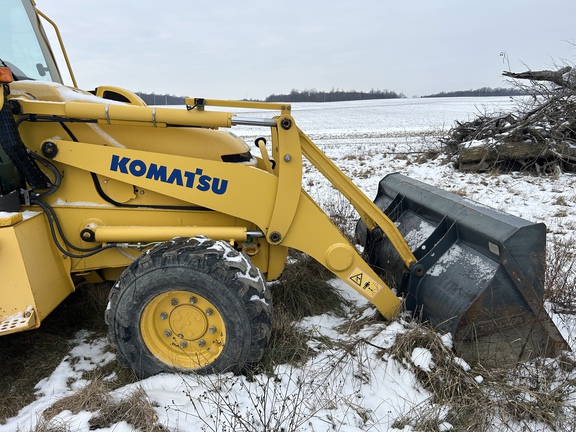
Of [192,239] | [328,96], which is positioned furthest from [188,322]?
[328,96]

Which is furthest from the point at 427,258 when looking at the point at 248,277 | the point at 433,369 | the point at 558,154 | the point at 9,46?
the point at 558,154

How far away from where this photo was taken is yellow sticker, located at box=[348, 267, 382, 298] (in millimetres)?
3113

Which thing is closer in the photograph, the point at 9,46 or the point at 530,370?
the point at 530,370

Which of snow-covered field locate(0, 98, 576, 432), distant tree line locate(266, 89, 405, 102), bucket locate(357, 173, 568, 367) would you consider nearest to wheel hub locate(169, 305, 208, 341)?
snow-covered field locate(0, 98, 576, 432)

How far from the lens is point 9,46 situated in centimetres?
351

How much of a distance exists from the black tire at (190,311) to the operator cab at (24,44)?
200cm

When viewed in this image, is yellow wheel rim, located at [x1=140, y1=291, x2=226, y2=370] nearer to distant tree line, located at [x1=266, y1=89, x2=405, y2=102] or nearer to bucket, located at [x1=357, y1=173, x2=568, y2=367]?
bucket, located at [x1=357, y1=173, x2=568, y2=367]

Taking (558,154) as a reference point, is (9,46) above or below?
above

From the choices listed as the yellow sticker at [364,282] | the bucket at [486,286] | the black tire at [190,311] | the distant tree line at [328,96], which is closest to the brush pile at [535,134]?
the bucket at [486,286]

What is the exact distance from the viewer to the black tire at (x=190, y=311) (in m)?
2.59

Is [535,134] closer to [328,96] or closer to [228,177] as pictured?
[228,177]

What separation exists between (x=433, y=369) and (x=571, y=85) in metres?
8.64

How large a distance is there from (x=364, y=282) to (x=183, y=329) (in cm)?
131

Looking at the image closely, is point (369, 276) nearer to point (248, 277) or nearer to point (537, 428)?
point (248, 277)
